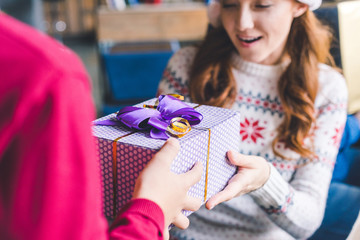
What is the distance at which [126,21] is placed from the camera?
2918 mm

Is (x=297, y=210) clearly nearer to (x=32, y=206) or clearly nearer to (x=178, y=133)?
(x=178, y=133)

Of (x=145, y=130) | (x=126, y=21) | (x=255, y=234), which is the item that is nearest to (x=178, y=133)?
(x=145, y=130)

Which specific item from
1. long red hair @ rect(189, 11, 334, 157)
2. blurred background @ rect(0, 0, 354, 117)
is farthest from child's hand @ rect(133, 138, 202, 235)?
blurred background @ rect(0, 0, 354, 117)

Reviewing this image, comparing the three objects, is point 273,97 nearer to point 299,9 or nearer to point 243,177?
point 299,9

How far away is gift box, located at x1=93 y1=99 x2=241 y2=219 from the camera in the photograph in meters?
0.67

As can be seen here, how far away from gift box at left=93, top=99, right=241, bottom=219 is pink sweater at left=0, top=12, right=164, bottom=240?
26 cm

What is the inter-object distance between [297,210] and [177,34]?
2198mm

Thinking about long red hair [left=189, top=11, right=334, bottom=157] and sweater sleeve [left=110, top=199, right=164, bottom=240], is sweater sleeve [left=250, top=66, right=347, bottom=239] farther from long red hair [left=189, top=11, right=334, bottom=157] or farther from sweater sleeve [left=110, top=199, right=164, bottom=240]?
sweater sleeve [left=110, top=199, right=164, bottom=240]

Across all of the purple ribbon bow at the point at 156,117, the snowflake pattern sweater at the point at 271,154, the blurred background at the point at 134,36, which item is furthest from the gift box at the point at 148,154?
the blurred background at the point at 134,36

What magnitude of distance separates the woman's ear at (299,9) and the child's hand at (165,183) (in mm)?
→ 704

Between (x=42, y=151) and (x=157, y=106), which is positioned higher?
(x=42, y=151)

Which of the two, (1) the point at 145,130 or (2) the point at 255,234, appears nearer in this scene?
(1) the point at 145,130

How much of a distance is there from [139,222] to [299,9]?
875mm

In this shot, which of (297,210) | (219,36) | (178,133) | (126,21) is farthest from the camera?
(126,21)
